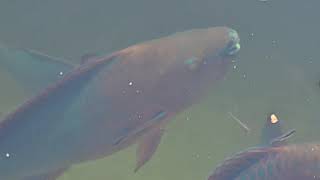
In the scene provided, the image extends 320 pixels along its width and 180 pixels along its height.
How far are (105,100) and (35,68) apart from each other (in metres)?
0.60

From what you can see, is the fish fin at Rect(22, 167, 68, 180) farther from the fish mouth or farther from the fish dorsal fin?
the fish mouth

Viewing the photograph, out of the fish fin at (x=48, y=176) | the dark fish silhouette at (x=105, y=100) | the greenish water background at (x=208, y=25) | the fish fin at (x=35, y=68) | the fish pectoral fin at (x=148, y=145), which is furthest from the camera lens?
the greenish water background at (x=208, y=25)

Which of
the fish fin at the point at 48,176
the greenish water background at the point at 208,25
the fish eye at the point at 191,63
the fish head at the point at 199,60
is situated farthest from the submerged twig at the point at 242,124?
the fish fin at the point at 48,176

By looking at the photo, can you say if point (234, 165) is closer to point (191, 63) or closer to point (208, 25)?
point (191, 63)

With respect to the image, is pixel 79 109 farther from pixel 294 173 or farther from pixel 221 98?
pixel 221 98

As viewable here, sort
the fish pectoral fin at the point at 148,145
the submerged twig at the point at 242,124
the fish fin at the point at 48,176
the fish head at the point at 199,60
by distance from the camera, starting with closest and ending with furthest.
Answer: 1. the fish fin at the point at 48,176
2. the fish head at the point at 199,60
3. the fish pectoral fin at the point at 148,145
4. the submerged twig at the point at 242,124

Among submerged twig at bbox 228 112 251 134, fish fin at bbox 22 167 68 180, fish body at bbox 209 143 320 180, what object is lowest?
submerged twig at bbox 228 112 251 134

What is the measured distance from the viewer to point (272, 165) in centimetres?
289

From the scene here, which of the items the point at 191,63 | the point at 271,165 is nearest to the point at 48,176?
the point at 191,63

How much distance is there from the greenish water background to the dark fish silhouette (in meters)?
1.22

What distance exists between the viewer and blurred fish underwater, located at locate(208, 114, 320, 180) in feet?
9.33

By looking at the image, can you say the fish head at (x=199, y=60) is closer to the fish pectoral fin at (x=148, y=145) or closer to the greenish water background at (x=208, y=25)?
the fish pectoral fin at (x=148, y=145)

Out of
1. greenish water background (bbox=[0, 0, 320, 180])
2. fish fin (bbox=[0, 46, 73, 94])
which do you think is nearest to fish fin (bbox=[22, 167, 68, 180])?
fish fin (bbox=[0, 46, 73, 94])

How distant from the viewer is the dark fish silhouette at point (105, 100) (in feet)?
9.25
